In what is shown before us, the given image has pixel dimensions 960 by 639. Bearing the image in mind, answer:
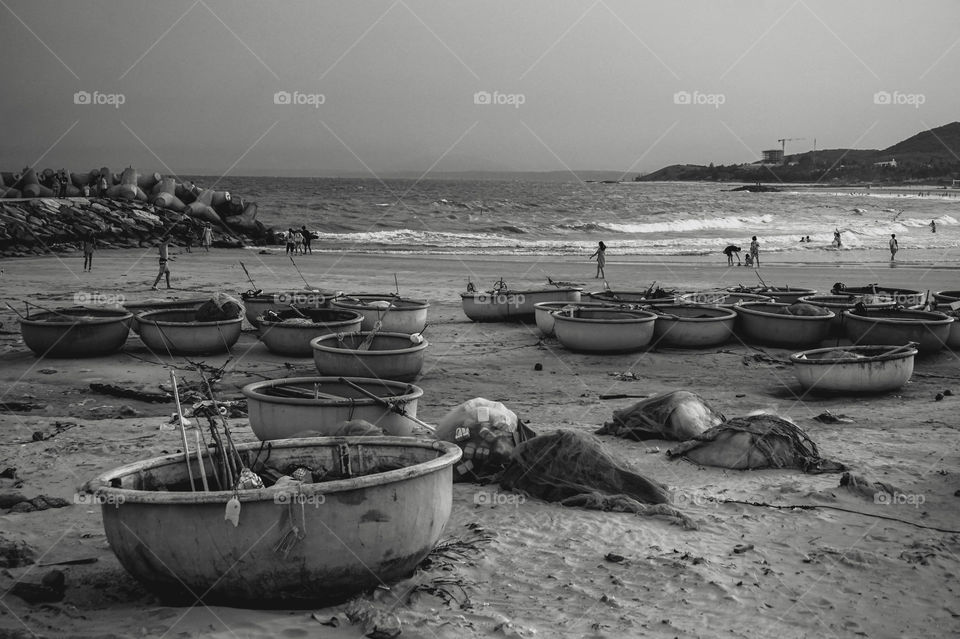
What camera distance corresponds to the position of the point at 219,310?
43.4ft

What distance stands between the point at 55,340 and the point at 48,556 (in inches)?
313

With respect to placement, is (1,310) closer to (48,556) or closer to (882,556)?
(48,556)

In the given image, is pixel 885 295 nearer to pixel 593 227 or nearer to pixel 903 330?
pixel 903 330

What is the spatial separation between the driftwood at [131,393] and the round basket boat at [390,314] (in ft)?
12.1

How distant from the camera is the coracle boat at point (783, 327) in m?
13.9

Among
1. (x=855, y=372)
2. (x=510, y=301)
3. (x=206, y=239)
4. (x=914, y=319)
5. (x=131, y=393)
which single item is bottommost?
(x=131, y=393)

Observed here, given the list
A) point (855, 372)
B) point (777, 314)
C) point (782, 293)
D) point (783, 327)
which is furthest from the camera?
point (782, 293)

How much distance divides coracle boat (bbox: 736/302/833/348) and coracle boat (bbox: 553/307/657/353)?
5.96 feet

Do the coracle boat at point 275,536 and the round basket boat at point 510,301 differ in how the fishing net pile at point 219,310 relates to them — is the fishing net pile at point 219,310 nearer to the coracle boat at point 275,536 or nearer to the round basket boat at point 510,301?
the round basket boat at point 510,301

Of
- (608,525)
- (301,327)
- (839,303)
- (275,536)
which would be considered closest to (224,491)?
(275,536)

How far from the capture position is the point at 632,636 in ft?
15.0

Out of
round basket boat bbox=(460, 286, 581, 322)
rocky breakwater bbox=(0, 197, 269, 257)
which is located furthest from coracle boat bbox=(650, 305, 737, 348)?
rocky breakwater bbox=(0, 197, 269, 257)

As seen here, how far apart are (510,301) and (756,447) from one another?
9.18 meters

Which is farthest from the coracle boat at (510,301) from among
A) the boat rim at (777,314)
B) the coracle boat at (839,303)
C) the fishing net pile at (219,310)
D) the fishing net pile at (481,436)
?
the fishing net pile at (481,436)
